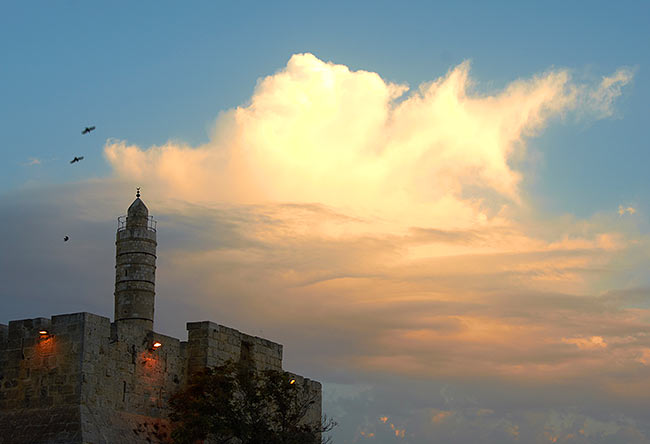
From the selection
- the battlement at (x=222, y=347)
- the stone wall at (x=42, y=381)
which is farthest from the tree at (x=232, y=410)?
the stone wall at (x=42, y=381)

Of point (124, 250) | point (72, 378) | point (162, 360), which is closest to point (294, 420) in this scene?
point (162, 360)

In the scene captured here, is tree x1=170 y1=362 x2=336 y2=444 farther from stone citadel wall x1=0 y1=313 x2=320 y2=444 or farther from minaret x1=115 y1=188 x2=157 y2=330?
minaret x1=115 y1=188 x2=157 y2=330

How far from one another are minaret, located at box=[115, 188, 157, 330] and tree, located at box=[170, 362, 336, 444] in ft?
27.0

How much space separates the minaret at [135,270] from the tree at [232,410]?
8227 mm

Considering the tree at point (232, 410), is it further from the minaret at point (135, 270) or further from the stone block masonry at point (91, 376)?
the minaret at point (135, 270)

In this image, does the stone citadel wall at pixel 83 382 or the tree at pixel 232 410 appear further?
the tree at pixel 232 410

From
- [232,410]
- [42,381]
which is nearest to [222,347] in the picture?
[232,410]

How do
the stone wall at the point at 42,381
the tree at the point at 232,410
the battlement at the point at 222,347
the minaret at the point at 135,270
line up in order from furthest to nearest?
the minaret at the point at 135,270 < the battlement at the point at 222,347 < the tree at the point at 232,410 < the stone wall at the point at 42,381

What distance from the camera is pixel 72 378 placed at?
30500mm

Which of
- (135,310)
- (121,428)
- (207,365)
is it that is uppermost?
(135,310)

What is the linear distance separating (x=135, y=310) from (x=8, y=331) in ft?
34.4

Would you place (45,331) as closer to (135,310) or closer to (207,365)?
(207,365)

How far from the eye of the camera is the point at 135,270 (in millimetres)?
43406

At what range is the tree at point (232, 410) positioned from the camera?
33.5 meters
